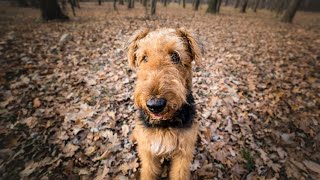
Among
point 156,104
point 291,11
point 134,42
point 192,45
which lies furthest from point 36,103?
point 291,11

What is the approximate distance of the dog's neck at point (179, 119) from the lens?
2725 mm

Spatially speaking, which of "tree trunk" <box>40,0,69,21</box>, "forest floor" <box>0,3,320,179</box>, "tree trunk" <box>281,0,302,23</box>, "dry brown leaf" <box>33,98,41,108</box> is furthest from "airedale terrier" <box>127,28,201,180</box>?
"tree trunk" <box>281,0,302,23</box>

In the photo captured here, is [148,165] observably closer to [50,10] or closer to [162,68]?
[162,68]

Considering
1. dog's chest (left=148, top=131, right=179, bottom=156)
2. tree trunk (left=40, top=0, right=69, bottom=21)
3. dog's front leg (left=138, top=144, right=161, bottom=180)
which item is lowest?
dog's front leg (left=138, top=144, right=161, bottom=180)

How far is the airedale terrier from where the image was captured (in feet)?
7.70

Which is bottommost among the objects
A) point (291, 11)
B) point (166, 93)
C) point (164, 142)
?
point (164, 142)

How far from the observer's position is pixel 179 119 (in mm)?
2736

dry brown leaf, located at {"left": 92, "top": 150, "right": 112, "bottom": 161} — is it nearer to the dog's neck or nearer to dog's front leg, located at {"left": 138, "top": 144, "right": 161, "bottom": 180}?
dog's front leg, located at {"left": 138, "top": 144, "right": 161, "bottom": 180}

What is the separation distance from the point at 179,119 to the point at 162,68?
2.56 ft

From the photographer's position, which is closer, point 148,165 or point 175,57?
point 175,57

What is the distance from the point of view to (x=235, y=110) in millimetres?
4539

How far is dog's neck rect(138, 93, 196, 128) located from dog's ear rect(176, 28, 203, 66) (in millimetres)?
575

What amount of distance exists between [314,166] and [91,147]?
412cm

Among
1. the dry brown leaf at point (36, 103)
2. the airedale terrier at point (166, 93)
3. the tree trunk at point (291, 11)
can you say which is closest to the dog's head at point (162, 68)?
the airedale terrier at point (166, 93)
